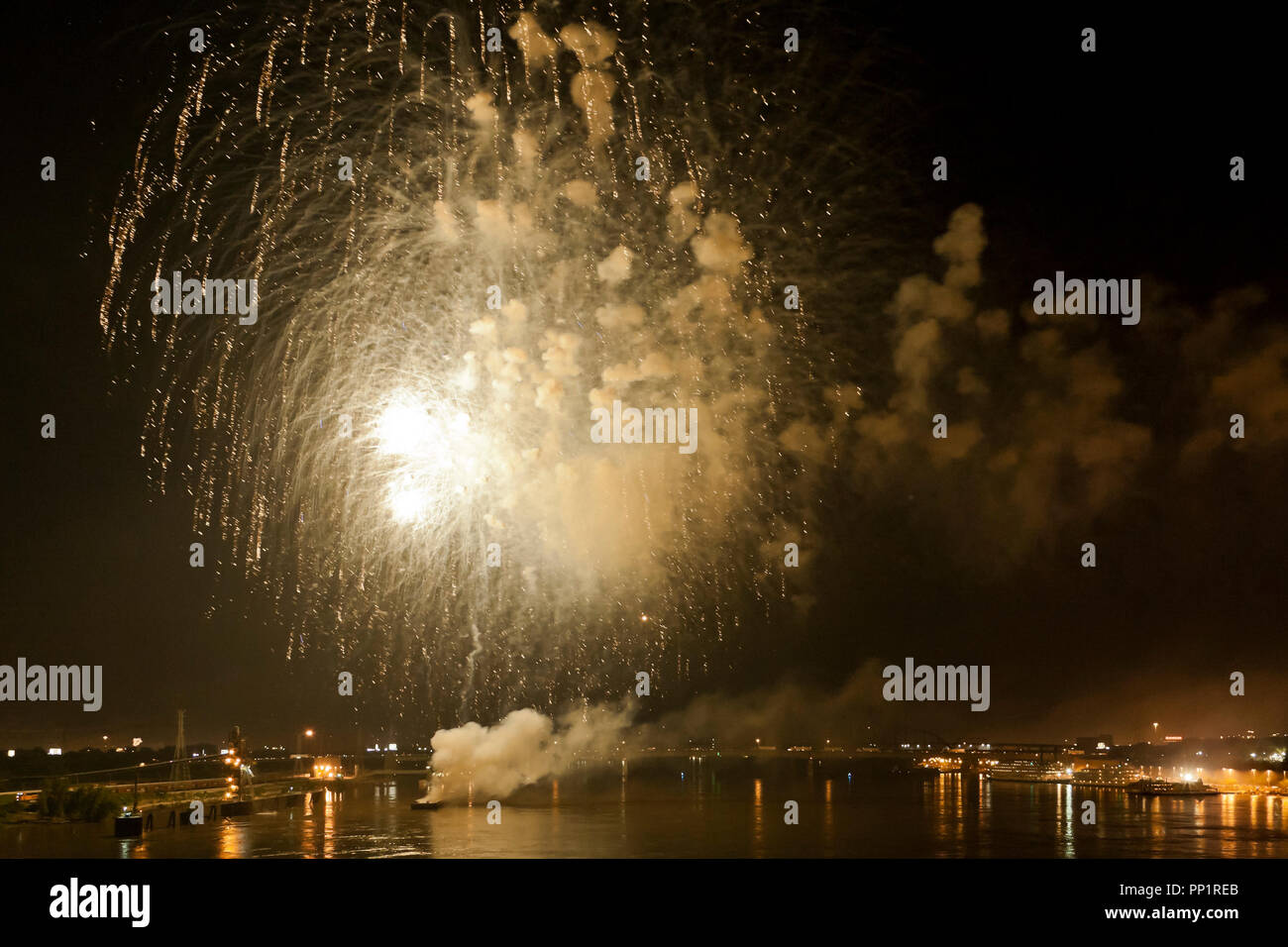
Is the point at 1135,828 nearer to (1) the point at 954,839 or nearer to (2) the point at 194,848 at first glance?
(1) the point at 954,839
